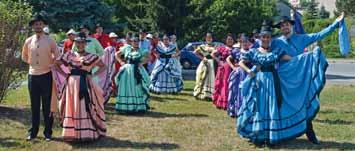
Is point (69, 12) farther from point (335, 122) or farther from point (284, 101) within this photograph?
point (284, 101)

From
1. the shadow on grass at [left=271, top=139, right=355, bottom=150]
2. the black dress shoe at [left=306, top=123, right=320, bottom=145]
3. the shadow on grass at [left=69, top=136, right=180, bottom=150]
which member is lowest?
the shadow on grass at [left=69, top=136, right=180, bottom=150]

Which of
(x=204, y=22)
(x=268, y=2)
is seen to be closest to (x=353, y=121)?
(x=204, y=22)

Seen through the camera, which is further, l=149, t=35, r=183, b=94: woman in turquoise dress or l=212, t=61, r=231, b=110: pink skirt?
l=149, t=35, r=183, b=94: woman in turquoise dress

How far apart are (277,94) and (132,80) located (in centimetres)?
424

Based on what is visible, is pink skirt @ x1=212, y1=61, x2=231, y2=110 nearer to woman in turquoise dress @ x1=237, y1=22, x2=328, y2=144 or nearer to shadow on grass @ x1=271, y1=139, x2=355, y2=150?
shadow on grass @ x1=271, y1=139, x2=355, y2=150

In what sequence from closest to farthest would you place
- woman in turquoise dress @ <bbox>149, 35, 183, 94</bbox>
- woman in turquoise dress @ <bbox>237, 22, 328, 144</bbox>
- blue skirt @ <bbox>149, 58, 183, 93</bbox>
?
woman in turquoise dress @ <bbox>237, 22, 328, 144</bbox> < woman in turquoise dress @ <bbox>149, 35, 183, 94</bbox> < blue skirt @ <bbox>149, 58, 183, 93</bbox>

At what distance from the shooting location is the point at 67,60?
931 centimetres

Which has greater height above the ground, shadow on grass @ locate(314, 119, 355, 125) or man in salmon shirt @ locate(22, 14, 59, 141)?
man in salmon shirt @ locate(22, 14, 59, 141)

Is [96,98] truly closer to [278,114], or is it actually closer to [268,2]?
[278,114]

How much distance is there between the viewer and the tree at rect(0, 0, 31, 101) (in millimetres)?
11602

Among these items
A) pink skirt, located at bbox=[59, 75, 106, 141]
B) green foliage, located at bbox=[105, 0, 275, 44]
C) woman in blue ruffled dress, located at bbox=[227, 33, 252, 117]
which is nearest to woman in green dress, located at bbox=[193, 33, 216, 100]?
woman in blue ruffled dress, located at bbox=[227, 33, 252, 117]

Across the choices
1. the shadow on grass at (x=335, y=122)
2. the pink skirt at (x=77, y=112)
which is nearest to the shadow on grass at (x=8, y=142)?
the pink skirt at (x=77, y=112)

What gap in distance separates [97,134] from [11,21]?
136 inches

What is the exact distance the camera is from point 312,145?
9.40 meters
